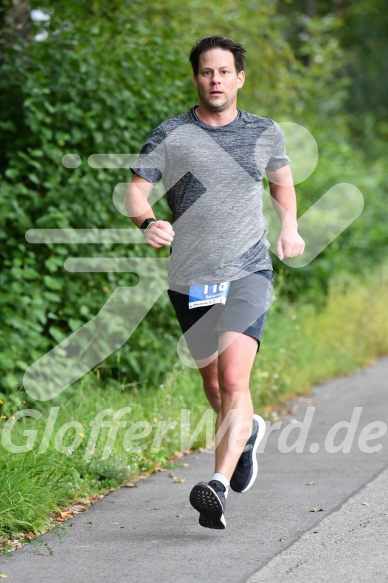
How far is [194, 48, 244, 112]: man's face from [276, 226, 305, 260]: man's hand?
2.12 ft

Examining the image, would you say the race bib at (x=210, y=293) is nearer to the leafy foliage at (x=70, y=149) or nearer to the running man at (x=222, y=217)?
the running man at (x=222, y=217)

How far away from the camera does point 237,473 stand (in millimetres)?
5324

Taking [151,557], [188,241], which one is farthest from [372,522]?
[188,241]

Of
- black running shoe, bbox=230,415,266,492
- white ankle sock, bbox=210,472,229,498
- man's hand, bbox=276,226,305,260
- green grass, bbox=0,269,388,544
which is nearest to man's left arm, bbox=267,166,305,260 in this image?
man's hand, bbox=276,226,305,260

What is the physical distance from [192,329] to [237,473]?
730 mm

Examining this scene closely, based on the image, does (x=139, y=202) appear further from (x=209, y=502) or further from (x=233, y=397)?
(x=209, y=502)

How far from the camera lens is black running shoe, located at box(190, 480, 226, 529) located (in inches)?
185

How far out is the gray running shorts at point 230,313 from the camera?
5039 millimetres

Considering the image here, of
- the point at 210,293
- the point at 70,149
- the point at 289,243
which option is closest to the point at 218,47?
the point at 289,243

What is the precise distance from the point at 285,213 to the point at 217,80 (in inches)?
28.3

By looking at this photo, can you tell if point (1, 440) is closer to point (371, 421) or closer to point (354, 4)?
point (371, 421)

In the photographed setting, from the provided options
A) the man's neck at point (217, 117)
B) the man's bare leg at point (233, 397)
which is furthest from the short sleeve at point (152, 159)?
the man's bare leg at point (233, 397)

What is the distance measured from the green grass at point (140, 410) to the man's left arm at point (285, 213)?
63.3 inches

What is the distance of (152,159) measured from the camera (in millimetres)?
5133
